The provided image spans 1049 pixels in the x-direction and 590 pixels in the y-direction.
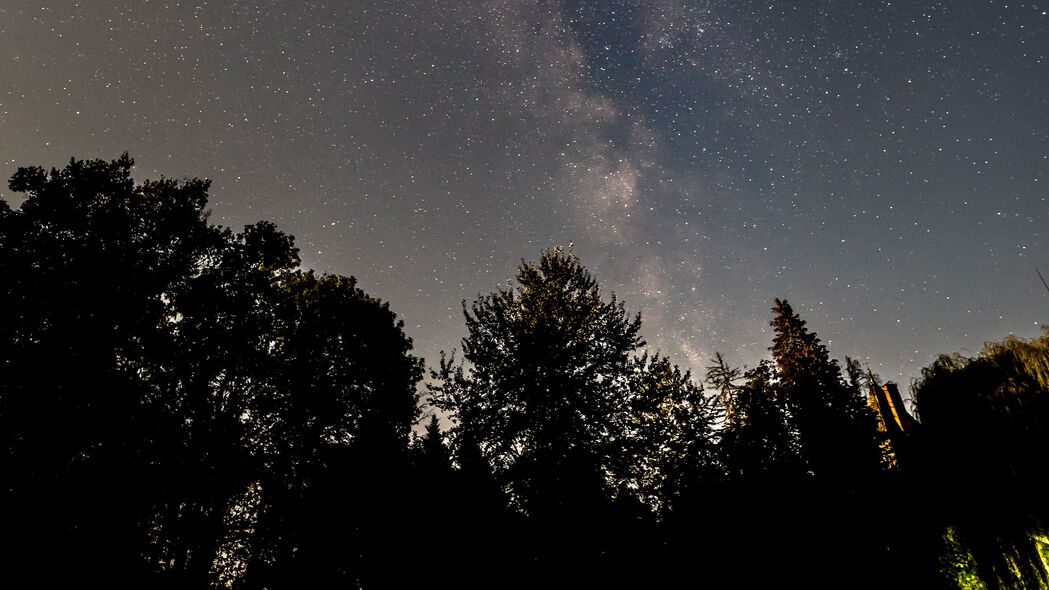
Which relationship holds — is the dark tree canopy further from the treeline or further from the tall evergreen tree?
the tall evergreen tree

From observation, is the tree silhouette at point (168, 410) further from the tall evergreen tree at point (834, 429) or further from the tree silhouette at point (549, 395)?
the tall evergreen tree at point (834, 429)

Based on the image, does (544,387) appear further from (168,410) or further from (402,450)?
(168,410)

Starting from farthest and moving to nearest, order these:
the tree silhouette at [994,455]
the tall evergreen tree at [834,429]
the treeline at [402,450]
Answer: the tall evergreen tree at [834,429] → the treeline at [402,450] → the tree silhouette at [994,455]

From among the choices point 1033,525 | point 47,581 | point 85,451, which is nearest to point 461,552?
point 47,581

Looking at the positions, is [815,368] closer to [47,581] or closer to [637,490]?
[637,490]

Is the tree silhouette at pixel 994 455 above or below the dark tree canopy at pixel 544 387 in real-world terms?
below

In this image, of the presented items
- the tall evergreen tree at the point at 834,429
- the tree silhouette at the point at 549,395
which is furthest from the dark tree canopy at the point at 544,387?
the tall evergreen tree at the point at 834,429

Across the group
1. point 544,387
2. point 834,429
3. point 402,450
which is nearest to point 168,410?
point 402,450

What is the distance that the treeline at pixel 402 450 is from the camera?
9.55m

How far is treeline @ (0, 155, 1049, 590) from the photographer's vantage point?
376 inches

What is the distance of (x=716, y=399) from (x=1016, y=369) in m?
10.5

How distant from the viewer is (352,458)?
628 inches

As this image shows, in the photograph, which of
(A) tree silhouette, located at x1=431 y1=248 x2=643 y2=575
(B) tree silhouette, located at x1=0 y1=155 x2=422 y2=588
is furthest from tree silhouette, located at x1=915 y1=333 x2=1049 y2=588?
(B) tree silhouette, located at x1=0 y1=155 x2=422 y2=588

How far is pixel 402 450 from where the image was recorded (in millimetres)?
16547
